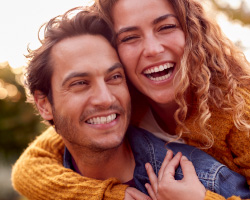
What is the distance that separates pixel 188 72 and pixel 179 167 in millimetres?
700

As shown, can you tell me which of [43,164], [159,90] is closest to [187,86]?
[159,90]

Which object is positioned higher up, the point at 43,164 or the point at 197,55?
the point at 197,55

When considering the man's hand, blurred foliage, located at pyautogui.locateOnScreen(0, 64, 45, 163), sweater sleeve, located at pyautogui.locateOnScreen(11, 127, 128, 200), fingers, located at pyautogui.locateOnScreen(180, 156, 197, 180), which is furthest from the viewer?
blurred foliage, located at pyautogui.locateOnScreen(0, 64, 45, 163)

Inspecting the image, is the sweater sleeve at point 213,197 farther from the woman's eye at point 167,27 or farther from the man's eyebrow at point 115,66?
the woman's eye at point 167,27

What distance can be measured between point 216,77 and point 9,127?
5.43m

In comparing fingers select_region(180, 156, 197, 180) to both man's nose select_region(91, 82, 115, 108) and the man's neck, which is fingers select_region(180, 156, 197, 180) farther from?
man's nose select_region(91, 82, 115, 108)

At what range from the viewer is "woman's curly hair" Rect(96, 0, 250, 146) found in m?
2.28

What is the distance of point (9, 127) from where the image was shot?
6.80 metres

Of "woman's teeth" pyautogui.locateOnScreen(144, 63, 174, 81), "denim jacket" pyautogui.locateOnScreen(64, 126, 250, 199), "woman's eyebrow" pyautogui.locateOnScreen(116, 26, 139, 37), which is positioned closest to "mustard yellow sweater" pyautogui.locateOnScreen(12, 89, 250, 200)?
"denim jacket" pyautogui.locateOnScreen(64, 126, 250, 199)

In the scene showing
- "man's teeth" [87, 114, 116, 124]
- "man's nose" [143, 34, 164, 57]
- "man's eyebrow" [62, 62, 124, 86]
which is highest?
"man's nose" [143, 34, 164, 57]

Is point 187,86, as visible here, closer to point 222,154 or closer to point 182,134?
point 182,134

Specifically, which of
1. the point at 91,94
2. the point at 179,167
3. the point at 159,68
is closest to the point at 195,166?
the point at 179,167

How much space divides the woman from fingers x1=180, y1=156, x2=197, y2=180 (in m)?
0.23

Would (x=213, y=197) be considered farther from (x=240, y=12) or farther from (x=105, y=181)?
(x=240, y=12)
